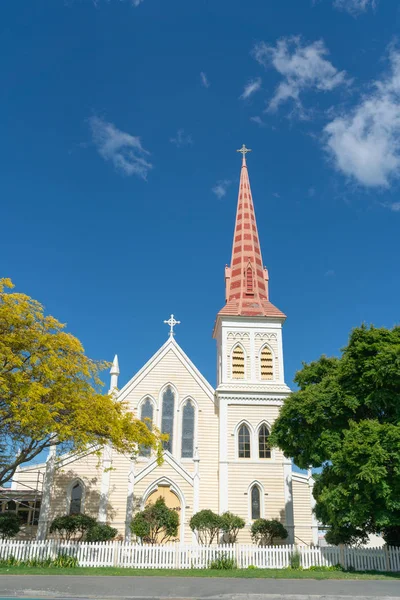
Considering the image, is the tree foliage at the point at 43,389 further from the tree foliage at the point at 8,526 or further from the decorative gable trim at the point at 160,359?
the decorative gable trim at the point at 160,359

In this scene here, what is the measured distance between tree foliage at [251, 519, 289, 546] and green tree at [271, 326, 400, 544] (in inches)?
106

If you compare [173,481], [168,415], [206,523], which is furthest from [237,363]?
[206,523]

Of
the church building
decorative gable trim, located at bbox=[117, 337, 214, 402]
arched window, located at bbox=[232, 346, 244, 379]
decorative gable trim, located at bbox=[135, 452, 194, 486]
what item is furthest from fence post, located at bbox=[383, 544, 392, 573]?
decorative gable trim, located at bbox=[117, 337, 214, 402]

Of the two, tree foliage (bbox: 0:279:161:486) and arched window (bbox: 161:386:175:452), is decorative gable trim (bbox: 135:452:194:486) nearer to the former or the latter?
arched window (bbox: 161:386:175:452)

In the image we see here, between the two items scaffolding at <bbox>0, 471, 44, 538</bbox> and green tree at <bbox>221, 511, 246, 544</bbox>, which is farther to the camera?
scaffolding at <bbox>0, 471, 44, 538</bbox>

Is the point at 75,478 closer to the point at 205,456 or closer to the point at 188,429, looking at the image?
the point at 188,429

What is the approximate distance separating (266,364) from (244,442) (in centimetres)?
483

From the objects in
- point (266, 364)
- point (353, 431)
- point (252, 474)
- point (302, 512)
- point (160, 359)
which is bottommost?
point (302, 512)

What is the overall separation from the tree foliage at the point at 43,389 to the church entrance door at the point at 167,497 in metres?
8.52

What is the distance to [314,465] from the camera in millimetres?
21141

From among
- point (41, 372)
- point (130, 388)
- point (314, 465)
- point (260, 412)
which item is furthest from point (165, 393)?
point (41, 372)

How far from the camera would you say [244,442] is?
28.7 metres

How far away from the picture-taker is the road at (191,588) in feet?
42.8

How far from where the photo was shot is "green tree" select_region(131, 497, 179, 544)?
76.0 feet
